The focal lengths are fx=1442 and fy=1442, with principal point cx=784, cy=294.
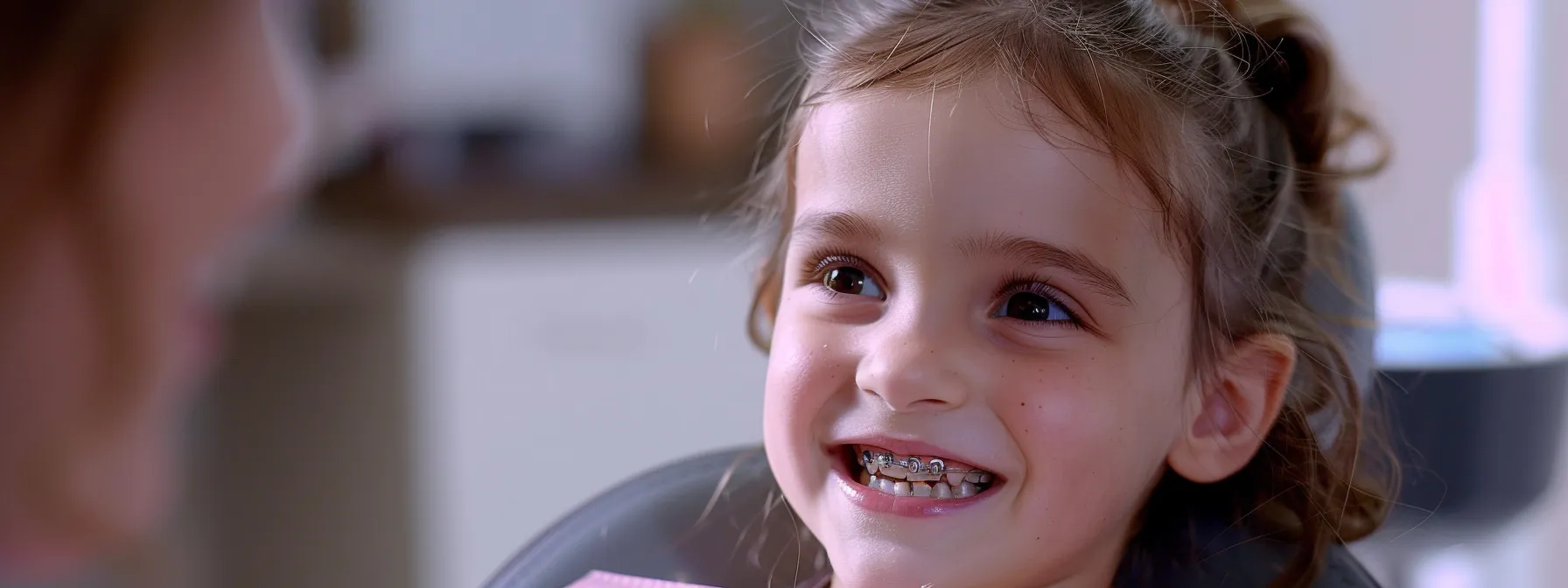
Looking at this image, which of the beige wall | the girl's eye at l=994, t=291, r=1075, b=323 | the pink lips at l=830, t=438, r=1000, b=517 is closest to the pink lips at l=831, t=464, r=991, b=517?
the pink lips at l=830, t=438, r=1000, b=517

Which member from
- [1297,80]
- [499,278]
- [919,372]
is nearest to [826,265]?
[919,372]

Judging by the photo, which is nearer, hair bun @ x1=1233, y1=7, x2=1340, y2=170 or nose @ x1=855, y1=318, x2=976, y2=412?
nose @ x1=855, y1=318, x2=976, y2=412

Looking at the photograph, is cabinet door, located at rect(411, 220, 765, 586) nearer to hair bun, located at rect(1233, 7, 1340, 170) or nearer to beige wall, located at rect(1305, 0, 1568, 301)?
beige wall, located at rect(1305, 0, 1568, 301)

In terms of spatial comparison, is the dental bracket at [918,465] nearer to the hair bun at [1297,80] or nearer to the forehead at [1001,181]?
the forehead at [1001,181]

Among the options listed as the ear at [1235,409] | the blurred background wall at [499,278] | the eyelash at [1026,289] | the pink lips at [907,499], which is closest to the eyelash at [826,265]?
the eyelash at [1026,289]

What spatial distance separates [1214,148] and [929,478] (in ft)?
0.85

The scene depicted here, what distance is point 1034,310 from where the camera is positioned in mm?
826

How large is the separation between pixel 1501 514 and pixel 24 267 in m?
1.17

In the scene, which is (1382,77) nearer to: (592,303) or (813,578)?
(592,303)

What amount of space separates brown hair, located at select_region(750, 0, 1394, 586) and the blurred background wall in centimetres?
123

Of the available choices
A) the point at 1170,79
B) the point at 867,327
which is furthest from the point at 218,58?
the point at 1170,79

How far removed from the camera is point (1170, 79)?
2.75 ft

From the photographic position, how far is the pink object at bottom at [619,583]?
97cm

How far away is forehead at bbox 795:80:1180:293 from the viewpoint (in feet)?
2.63
